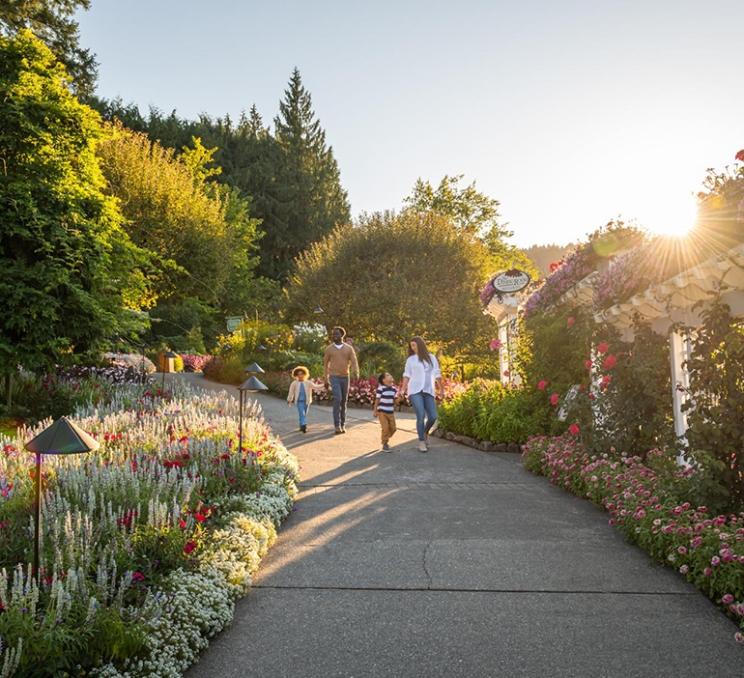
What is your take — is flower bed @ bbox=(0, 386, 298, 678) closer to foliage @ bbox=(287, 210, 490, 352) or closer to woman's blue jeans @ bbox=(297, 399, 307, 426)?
woman's blue jeans @ bbox=(297, 399, 307, 426)

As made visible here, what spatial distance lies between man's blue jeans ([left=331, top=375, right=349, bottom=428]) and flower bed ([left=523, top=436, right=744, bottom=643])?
453 centimetres

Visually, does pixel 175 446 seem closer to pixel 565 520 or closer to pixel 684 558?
pixel 565 520

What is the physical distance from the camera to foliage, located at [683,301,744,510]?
467 centimetres

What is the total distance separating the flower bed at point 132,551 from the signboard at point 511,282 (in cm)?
664

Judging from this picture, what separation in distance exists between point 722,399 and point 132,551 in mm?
4284

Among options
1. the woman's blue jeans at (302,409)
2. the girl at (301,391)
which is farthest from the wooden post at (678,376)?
the woman's blue jeans at (302,409)

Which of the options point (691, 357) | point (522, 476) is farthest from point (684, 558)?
point (522, 476)

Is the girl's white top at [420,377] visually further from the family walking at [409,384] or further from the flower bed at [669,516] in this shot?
the flower bed at [669,516]

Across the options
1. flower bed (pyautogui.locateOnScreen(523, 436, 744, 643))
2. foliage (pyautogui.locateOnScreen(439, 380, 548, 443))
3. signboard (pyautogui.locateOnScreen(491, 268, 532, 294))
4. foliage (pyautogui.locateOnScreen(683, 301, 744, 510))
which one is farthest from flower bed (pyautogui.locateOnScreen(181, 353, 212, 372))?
foliage (pyautogui.locateOnScreen(683, 301, 744, 510))

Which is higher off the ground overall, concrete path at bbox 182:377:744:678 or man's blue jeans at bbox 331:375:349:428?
man's blue jeans at bbox 331:375:349:428

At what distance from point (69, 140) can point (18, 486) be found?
9.49 meters

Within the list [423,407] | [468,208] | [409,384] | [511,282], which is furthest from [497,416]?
[468,208]

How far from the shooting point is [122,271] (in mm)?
13633

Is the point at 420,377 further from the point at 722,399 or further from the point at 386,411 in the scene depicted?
the point at 722,399
